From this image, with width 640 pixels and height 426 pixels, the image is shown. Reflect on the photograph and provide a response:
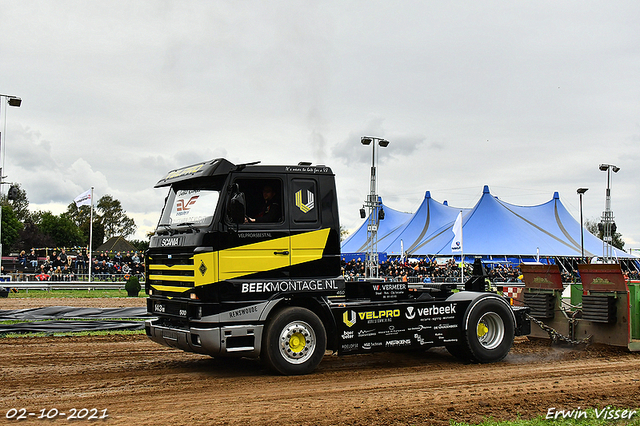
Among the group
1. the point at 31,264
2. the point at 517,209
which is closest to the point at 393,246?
the point at 517,209

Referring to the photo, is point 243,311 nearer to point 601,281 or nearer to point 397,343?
point 397,343

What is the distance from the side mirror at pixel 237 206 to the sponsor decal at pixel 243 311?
4.04ft

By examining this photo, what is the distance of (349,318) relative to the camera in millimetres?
8508

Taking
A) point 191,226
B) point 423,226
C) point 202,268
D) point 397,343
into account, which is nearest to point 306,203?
point 191,226

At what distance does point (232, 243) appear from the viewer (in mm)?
7754

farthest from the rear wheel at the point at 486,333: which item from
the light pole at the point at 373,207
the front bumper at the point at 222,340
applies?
the light pole at the point at 373,207

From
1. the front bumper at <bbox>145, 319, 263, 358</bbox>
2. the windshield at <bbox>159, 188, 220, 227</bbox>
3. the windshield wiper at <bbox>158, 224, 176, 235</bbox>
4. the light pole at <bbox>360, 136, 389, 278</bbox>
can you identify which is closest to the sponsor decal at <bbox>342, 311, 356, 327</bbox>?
the front bumper at <bbox>145, 319, 263, 358</bbox>

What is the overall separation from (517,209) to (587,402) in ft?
125

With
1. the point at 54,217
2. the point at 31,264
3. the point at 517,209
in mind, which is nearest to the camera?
the point at 31,264

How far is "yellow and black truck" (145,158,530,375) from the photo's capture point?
7645 millimetres

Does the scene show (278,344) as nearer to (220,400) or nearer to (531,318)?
(220,400)

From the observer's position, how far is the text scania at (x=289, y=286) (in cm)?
785

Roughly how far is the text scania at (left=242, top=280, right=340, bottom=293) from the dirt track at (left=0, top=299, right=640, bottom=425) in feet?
3.93

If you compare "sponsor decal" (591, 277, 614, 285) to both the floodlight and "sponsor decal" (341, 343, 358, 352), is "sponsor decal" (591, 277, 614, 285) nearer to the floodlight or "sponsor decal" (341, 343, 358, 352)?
"sponsor decal" (341, 343, 358, 352)
